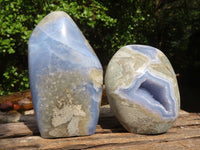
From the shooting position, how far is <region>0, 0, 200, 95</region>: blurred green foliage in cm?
366

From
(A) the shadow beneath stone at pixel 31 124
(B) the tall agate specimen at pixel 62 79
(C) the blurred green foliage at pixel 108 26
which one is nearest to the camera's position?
(B) the tall agate specimen at pixel 62 79

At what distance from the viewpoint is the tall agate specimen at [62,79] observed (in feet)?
6.36

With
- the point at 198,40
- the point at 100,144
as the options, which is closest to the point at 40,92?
the point at 100,144

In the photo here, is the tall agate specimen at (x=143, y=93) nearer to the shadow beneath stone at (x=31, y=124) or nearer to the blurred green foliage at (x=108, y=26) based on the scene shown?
the shadow beneath stone at (x=31, y=124)

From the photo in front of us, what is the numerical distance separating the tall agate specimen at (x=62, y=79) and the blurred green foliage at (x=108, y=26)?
1.67 metres

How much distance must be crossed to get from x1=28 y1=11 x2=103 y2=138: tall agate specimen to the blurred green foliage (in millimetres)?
1666

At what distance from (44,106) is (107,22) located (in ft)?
7.95

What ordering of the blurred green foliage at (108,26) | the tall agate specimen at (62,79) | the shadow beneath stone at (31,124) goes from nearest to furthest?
1. the tall agate specimen at (62,79)
2. the shadow beneath stone at (31,124)
3. the blurred green foliage at (108,26)

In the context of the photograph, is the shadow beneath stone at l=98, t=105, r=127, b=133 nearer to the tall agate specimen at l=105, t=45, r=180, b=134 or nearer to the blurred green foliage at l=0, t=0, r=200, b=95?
the tall agate specimen at l=105, t=45, r=180, b=134

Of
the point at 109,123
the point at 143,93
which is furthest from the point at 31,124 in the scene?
the point at 143,93

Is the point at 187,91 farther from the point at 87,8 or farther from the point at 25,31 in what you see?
the point at 25,31

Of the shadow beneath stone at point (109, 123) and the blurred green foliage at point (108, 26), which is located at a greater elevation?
the blurred green foliage at point (108, 26)

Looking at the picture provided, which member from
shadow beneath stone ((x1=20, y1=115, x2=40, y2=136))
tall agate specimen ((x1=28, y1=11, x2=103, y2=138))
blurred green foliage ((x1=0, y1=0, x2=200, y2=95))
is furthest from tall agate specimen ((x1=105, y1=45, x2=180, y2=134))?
blurred green foliage ((x1=0, y1=0, x2=200, y2=95))

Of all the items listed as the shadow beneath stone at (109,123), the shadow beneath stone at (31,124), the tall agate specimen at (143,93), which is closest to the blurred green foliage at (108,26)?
the shadow beneath stone at (31,124)
